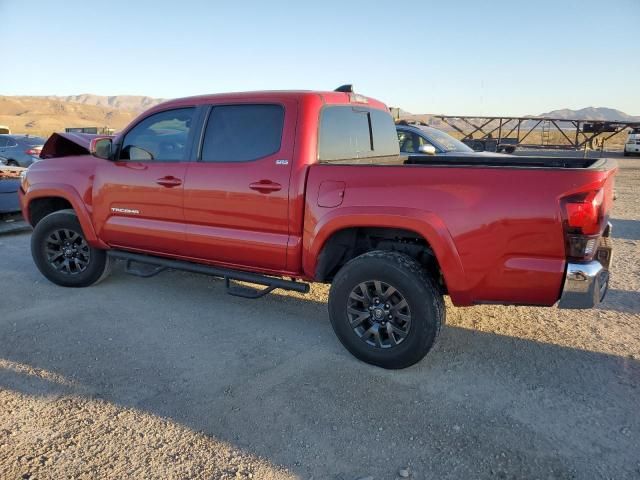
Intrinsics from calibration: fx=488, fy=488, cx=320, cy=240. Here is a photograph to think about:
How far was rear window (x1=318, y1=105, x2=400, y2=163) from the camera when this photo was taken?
3.96m

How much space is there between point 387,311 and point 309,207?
95cm

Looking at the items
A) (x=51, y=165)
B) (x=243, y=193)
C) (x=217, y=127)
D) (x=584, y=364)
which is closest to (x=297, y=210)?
(x=243, y=193)

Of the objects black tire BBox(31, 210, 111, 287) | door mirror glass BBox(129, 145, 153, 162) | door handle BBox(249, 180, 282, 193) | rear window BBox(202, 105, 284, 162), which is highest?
rear window BBox(202, 105, 284, 162)

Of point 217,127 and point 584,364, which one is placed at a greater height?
point 217,127

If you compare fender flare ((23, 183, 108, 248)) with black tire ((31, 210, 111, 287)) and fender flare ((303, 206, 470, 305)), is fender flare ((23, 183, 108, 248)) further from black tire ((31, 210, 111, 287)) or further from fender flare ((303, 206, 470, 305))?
fender flare ((303, 206, 470, 305))

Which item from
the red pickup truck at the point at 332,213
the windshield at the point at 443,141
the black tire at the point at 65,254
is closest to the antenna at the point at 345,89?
the red pickup truck at the point at 332,213

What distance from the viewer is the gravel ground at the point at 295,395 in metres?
2.56

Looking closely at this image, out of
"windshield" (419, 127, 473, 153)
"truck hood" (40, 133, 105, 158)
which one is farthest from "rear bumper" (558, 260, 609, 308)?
"windshield" (419, 127, 473, 153)

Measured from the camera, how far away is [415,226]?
128 inches

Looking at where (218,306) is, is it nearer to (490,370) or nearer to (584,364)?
(490,370)

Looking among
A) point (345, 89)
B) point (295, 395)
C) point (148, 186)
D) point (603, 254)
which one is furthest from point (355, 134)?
point (295, 395)

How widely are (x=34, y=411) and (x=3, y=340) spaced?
127cm

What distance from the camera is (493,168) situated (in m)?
3.03

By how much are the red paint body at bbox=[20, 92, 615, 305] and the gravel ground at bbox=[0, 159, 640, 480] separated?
2.11 feet
